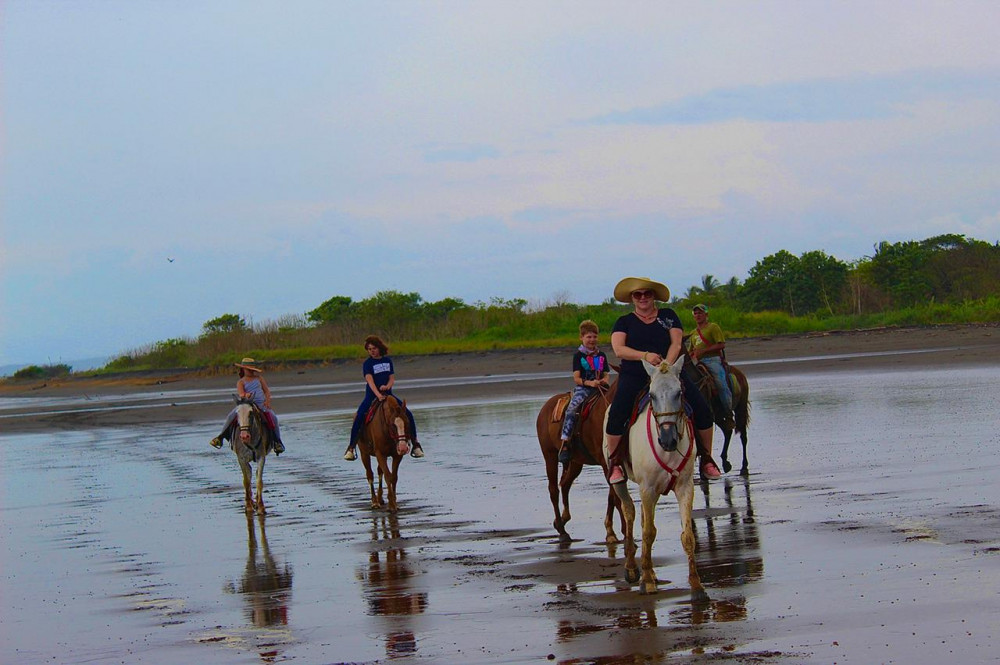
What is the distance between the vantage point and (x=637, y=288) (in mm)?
9164

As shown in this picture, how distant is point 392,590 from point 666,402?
2.77 m

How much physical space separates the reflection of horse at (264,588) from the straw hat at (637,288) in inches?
144

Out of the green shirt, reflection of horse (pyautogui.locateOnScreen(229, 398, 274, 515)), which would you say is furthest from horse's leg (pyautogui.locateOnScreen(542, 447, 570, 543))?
reflection of horse (pyautogui.locateOnScreen(229, 398, 274, 515))

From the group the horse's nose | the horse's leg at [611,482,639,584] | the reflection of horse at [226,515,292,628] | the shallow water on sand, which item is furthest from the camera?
the horse's leg at [611,482,639,584]

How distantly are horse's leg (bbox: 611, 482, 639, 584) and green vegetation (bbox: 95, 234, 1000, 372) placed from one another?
4059cm

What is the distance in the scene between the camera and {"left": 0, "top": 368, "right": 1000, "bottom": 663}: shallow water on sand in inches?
282

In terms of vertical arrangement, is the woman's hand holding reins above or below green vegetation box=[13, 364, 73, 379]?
below

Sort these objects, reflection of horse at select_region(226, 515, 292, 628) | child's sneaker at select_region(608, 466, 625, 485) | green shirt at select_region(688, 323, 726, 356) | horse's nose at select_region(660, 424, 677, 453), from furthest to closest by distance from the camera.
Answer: green shirt at select_region(688, 323, 726, 356), child's sneaker at select_region(608, 466, 625, 485), reflection of horse at select_region(226, 515, 292, 628), horse's nose at select_region(660, 424, 677, 453)

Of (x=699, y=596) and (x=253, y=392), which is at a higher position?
(x=253, y=392)

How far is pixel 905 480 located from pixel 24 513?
11590 mm

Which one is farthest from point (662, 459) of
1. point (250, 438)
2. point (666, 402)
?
point (250, 438)

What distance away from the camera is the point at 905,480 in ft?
40.5

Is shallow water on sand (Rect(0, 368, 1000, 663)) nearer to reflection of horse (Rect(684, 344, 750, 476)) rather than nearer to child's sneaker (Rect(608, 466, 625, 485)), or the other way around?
reflection of horse (Rect(684, 344, 750, 476))

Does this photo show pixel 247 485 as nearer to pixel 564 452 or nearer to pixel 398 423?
pixel 398 423
